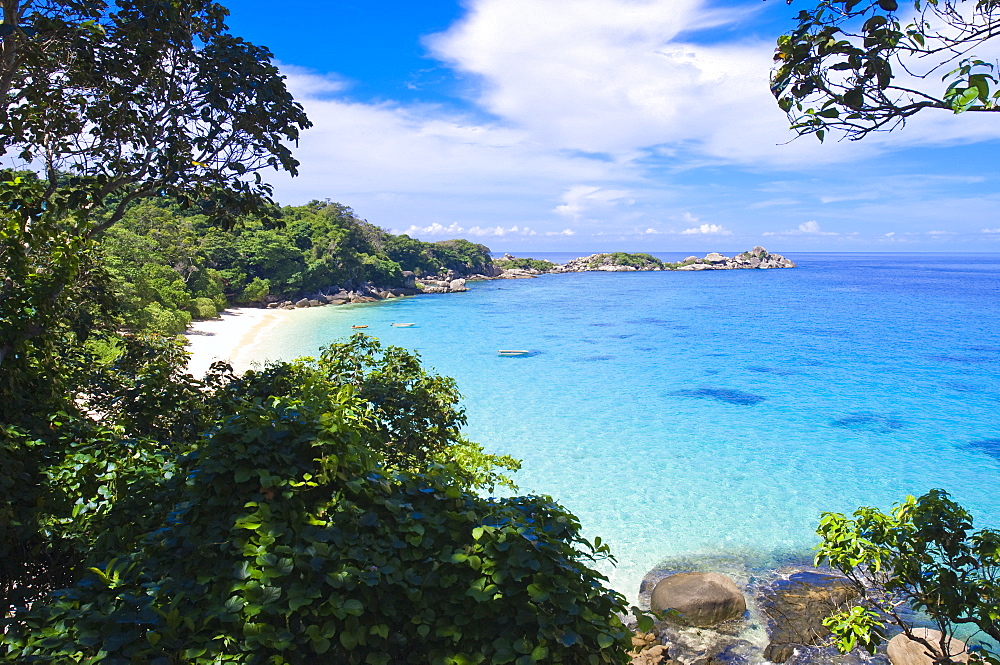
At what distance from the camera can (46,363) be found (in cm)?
440

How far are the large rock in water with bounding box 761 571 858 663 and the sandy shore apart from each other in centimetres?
1681

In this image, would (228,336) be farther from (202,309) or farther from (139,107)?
(139,107)

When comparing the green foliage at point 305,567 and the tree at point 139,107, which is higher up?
the tree at point 139,107

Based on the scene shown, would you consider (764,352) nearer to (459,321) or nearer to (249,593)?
(459,321)

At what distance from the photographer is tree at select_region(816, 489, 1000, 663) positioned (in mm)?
3814

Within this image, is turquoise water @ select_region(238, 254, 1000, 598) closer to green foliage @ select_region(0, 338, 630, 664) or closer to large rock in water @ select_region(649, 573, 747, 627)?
large rock in water @ select_region(649, 573, 747, 627)

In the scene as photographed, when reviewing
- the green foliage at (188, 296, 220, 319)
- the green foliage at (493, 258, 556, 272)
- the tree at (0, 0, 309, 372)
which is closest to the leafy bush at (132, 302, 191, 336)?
the green foliage at (188, 296, 220, 319)

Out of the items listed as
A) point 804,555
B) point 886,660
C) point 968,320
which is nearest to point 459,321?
point 804,555

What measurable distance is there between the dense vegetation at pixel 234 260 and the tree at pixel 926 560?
1627 cm

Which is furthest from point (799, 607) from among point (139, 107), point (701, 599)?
point (139, 107)

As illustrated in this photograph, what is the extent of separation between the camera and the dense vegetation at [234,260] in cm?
2712

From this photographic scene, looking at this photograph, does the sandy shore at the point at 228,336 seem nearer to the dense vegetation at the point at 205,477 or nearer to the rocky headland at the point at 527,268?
the rocky headland at the point at 527,268

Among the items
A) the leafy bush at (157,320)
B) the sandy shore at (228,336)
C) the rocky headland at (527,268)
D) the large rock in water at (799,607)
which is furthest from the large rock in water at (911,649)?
the rocky headland at (527,268)

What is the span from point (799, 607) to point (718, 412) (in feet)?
39.0
